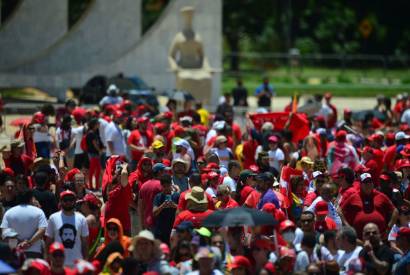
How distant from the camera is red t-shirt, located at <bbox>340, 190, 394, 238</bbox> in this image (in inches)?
674

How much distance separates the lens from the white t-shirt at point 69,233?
15.3 metres

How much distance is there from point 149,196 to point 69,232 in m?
2.44

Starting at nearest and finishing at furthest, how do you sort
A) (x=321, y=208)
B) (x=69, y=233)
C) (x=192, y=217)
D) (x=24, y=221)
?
(x=69, y=233) → (x=24, y=221) → (x=192, y=217) → (x=321, y=208)

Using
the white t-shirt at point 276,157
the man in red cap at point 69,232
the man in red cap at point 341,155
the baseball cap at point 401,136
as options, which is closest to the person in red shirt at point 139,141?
the white t-shirt at point 276,157

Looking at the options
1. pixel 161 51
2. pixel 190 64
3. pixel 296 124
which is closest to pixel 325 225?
pixel 296 124

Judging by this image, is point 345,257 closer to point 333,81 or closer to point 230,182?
point 230,182

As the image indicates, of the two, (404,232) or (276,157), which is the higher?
(404,232)

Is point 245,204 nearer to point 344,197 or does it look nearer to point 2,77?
point 344,197

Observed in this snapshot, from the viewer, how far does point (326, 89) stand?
57.0 m

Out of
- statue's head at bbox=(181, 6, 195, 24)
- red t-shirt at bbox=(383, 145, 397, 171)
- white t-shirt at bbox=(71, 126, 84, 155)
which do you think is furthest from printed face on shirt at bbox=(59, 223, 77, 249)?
statue's head at bbox=(181, 6, 195, 24)

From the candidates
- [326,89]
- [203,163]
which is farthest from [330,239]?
[326,89]

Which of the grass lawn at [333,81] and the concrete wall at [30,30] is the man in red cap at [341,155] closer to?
the concrete wall at [30,30]

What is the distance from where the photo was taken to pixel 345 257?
14594mm

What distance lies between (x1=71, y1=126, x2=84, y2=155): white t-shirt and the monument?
15.6 meters
